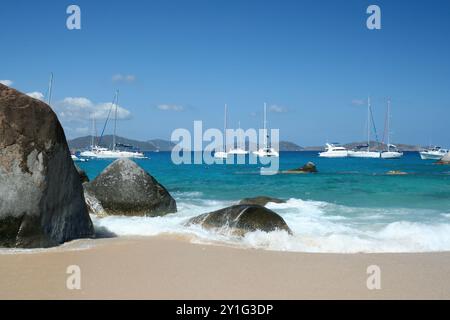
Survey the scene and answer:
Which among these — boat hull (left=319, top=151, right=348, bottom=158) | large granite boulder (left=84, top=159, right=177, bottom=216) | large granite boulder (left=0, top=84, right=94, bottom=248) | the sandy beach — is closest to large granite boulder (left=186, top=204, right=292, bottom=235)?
the sandy beach

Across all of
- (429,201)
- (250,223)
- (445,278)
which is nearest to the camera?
(445,278)

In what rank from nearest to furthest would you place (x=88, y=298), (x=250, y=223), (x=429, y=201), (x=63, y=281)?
(x=88, y=298) < (x=63, y=281) < (x=250, y=223) < (x=429, y=201)

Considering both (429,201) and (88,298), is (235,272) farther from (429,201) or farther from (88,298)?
(429,201)

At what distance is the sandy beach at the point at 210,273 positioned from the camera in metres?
4.98

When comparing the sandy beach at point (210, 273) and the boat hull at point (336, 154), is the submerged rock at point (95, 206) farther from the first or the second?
the boat hull at point (336, 154)

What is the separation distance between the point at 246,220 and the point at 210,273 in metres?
3.98

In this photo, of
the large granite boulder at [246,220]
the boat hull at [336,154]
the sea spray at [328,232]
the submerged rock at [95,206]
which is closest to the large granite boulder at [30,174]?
the sea spray at [328,232]

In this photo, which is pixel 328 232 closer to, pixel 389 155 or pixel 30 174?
pixel 30 174

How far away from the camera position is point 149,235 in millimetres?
9891

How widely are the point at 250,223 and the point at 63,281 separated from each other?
5.10 meters

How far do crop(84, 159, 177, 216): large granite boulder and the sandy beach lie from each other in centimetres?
572

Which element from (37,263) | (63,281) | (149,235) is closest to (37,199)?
(37,263)

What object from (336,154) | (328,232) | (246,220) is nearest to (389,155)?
(336,154)

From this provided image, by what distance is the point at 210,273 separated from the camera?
5.87 meters
